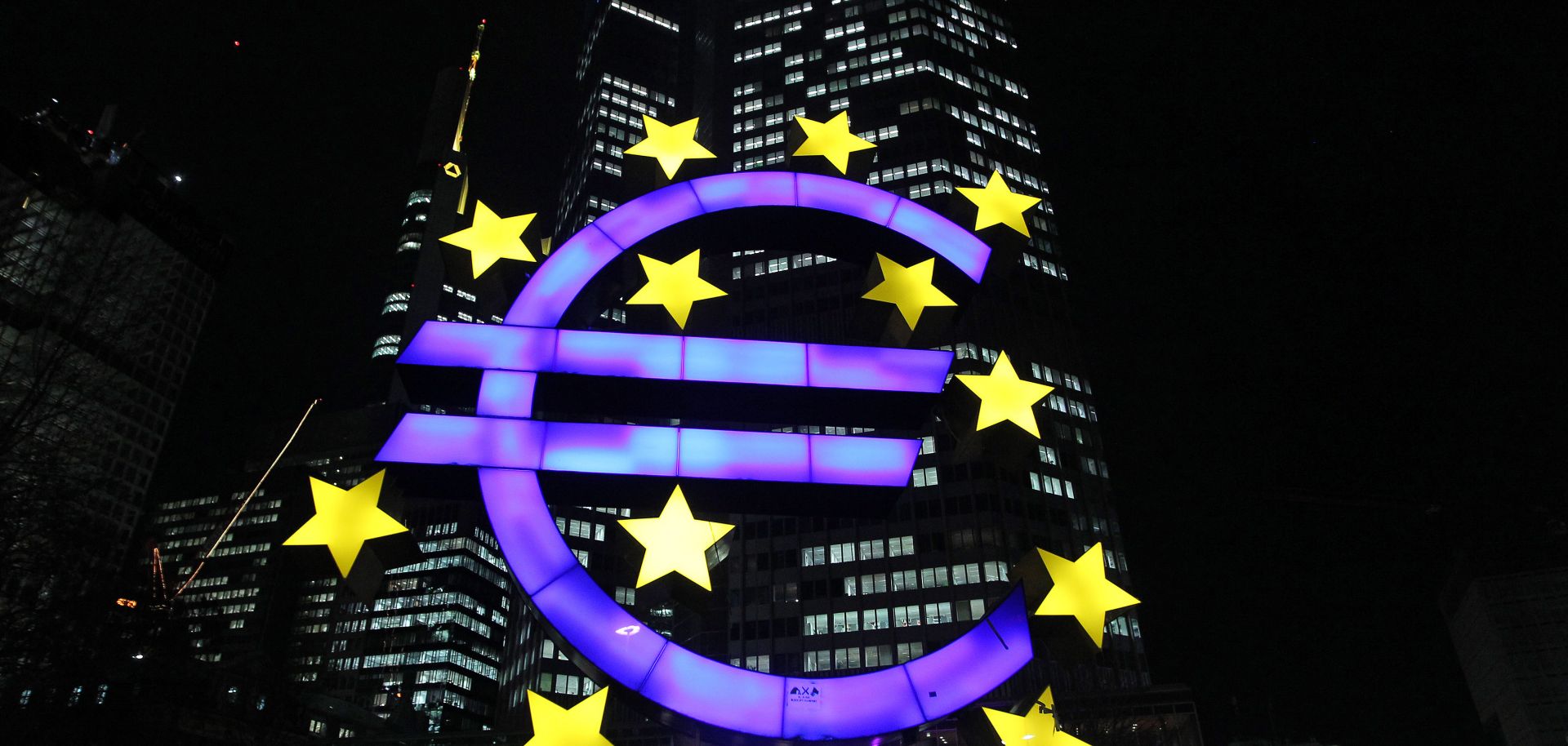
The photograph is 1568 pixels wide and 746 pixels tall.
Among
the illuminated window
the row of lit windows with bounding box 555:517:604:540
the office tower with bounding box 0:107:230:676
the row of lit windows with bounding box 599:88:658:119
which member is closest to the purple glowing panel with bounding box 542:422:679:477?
the office tower with bounding box 0:107:230:676

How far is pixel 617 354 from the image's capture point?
6.38 m

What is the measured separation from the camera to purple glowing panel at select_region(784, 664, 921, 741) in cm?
501

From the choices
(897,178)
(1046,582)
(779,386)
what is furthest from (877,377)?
(897,178)

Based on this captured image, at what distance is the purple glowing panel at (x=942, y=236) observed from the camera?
23.4ft

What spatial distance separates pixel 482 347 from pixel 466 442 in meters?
0.76

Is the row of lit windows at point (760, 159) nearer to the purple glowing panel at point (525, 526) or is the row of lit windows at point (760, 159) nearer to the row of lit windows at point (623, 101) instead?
the row of lit windows at point (623, 101)

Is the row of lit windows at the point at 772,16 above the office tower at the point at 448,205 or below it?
above

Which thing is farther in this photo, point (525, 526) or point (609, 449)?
point (609, 449)

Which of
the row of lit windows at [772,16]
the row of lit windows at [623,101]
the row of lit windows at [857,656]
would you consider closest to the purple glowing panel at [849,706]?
the row of lit windows at [857,656]

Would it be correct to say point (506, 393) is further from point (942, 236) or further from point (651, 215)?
point (942, 236)

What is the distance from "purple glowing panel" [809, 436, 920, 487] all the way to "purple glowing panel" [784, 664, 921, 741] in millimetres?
1347

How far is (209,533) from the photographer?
138 meters

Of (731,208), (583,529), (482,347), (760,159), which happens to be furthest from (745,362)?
(583,529)

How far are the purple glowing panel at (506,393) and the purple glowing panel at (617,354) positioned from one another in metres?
0.22
